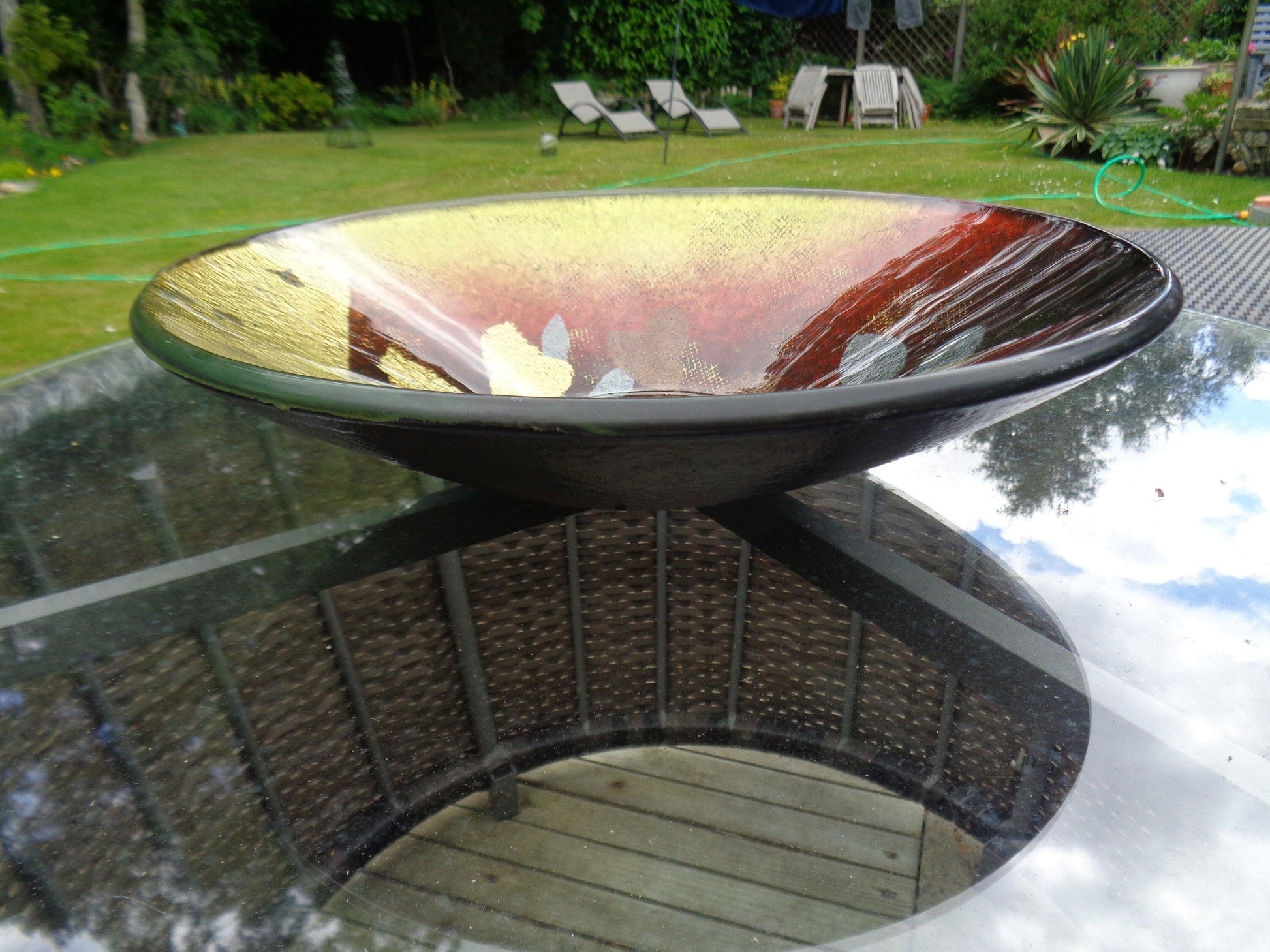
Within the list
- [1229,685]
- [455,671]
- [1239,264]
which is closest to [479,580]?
[455,671]

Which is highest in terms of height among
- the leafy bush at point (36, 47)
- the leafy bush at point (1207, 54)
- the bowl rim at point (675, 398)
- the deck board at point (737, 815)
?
the leafy bush at point (36, 47)

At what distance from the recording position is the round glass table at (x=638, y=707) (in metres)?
0.52

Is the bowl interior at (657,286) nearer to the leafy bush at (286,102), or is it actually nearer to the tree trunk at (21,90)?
the tree trunk at (21,90)

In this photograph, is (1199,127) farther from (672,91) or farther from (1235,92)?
(672,91)

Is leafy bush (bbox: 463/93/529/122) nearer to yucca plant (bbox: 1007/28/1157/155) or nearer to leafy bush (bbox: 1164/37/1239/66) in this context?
yucca plant (bbox: 1007/28/1157/155)

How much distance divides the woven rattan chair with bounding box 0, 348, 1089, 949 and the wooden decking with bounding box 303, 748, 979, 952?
23 mm

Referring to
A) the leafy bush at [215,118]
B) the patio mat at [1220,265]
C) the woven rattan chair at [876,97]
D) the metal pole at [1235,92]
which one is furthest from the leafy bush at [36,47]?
the metal pole at [1235,92]

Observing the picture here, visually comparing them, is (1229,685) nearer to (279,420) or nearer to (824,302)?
(824,302)

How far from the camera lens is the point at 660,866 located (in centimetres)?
56

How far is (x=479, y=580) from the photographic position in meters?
0.86

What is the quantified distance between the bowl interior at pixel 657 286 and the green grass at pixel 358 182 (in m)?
1.89

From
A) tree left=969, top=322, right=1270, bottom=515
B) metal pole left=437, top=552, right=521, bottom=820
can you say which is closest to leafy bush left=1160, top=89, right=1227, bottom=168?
tree left=969, top=322, right=1270, bottom=515

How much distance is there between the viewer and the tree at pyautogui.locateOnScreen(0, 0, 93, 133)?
238 inches

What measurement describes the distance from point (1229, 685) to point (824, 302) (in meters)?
0.57
